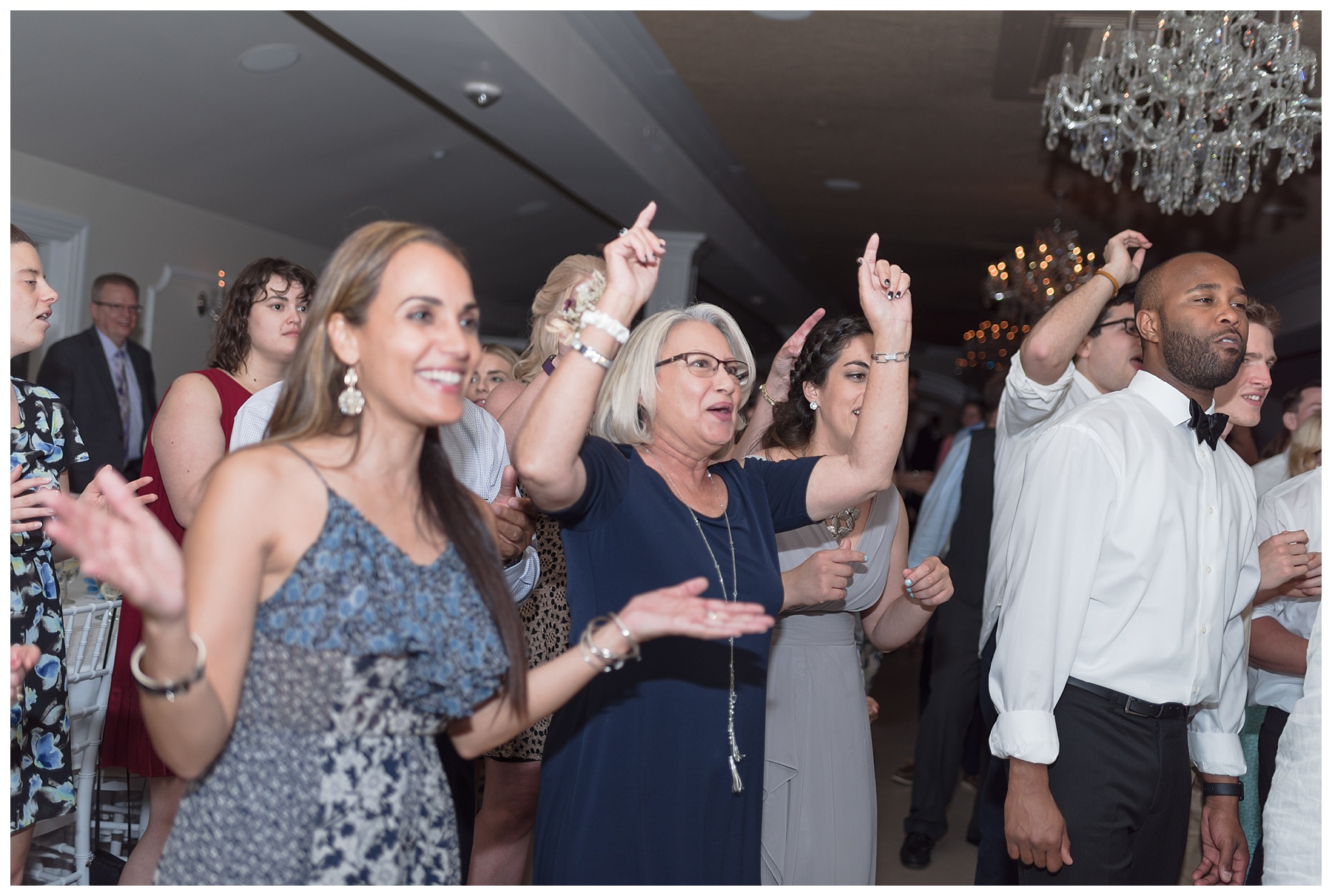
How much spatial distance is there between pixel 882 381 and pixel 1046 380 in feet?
2.90

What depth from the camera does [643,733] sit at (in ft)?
5.50

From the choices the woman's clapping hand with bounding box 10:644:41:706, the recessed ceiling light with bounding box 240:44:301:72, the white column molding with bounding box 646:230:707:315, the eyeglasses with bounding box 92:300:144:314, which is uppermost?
the white column molding with bounding box 646:230:707:315

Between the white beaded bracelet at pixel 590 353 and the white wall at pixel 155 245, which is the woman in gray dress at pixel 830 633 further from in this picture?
the white wall at pixel 155 245

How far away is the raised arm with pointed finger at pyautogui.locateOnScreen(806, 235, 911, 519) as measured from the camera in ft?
5.98

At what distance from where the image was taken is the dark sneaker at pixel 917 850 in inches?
146

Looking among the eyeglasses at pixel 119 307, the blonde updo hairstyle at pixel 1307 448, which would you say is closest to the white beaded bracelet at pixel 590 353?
the blonde updo hairstyle at pixel 1307 448

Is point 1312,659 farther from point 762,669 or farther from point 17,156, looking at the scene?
point 17,156

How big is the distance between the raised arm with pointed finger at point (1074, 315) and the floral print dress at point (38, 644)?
2.12 meters

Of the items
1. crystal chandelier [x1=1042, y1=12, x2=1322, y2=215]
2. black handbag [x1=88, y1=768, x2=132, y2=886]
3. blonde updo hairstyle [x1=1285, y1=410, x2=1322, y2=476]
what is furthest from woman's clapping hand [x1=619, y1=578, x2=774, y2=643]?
crystal chandelier [x1=1042, y1=12, x2=1322, y2=215]

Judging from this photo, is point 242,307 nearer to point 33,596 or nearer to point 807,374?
point 33,596

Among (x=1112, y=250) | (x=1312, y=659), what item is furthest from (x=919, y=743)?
(x=1312, y=659)

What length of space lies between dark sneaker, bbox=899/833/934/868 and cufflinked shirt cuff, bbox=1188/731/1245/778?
5.63ft

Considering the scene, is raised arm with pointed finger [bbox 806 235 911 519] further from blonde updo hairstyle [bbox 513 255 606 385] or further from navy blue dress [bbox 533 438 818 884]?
blonde updo hairstyle [bbox 513 255 606 385]

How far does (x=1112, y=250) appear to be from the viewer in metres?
2.46
